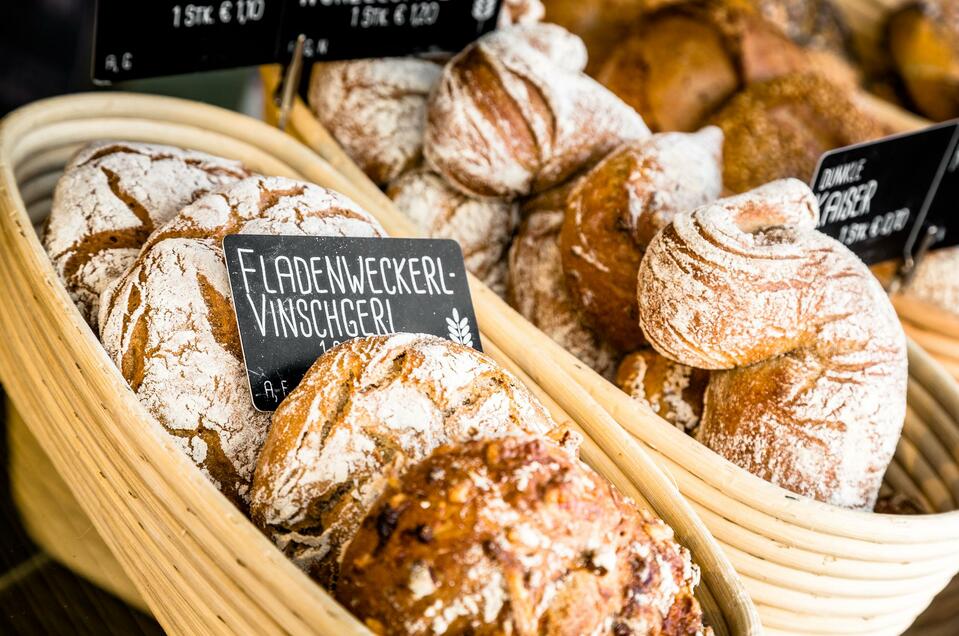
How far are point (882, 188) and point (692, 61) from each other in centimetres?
60

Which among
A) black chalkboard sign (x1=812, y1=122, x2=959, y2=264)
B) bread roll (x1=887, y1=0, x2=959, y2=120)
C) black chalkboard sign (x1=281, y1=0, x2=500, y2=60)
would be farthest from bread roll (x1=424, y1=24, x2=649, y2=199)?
bread roll (x1=887, y1=0, x2=959, y2=120)

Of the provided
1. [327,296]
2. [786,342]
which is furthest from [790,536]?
[327,296]

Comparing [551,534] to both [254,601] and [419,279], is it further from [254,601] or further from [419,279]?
[419,279]

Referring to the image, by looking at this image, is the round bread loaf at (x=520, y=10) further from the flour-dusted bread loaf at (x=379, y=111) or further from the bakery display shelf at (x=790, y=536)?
the bakery display shelf at (x=790, y=536)

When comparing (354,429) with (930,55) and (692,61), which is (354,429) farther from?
(930,55)

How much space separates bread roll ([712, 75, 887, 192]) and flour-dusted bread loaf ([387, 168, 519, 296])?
554 mm

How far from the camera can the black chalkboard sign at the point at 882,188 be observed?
1868mm

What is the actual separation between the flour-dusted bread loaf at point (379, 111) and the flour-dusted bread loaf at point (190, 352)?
0.75m

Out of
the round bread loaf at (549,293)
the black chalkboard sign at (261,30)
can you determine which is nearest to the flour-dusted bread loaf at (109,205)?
the black chalkboard sign at (261,30)

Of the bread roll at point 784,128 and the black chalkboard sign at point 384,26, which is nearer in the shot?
the black chalkboard sign at point 384,26

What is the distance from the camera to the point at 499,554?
852mm

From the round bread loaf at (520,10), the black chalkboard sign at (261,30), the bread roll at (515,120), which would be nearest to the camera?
the black chalkboard sign at (261,30)

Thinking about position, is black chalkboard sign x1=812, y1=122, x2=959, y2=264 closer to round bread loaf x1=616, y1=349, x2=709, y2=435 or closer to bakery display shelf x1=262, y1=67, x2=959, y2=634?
round bread loaf x1=616, y1=349, x2=709, y2=435

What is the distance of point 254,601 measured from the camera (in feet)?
3.03
